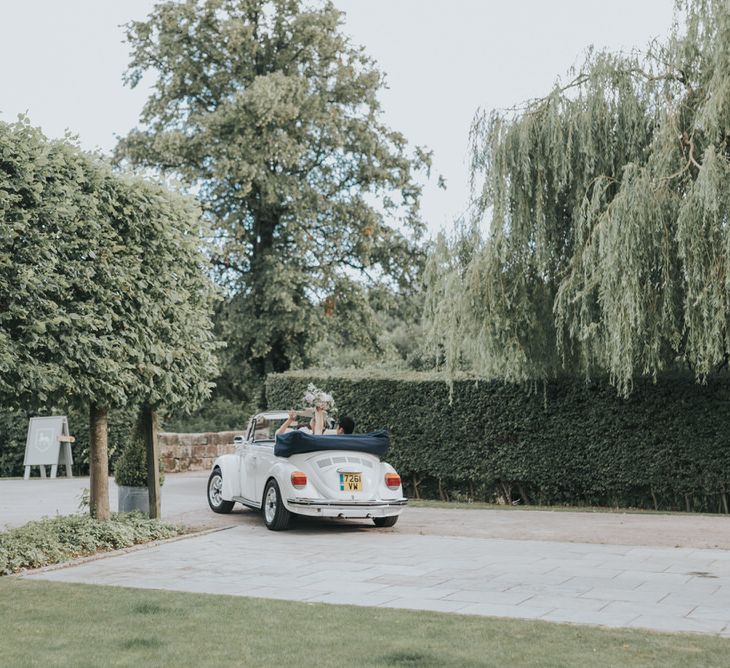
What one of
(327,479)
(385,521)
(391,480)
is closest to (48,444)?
(385,521)

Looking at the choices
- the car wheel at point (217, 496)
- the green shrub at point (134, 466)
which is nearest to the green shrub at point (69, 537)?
the green shrub at point (134, 466)

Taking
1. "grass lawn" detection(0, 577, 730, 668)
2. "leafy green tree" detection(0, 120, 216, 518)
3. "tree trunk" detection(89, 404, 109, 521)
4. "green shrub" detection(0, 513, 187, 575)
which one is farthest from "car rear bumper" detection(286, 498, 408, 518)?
"grass lawn" detection(0, 577, 730, 668)

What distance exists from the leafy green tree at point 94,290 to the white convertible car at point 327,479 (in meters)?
1.46

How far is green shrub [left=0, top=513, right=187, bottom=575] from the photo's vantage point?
9.91 metres

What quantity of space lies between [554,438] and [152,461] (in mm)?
7304

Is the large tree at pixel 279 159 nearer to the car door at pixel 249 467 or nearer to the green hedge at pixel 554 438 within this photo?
the green hedge at pixel 554 438

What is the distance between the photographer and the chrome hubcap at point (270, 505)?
42.2 ft

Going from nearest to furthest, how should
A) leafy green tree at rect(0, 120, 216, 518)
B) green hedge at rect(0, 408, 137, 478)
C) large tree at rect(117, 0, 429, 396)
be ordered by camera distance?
leafy green tree at rect(0, 120, 216, 518) → green hedge at rect(0, 408, 137, 478) → large tree at rect(117, 0, 429, 396)

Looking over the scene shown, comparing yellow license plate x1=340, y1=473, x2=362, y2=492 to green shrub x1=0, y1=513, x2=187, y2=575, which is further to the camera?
yellow license plate x1=340, y1=473, x2=362, y2=492

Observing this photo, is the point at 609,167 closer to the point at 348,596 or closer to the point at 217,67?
the point at 348,596

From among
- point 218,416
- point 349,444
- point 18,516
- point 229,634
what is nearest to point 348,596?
point 229,634

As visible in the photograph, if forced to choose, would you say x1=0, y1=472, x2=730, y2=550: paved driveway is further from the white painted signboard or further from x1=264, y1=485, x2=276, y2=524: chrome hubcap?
the white painted signboard

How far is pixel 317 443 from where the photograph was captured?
12.5 metres

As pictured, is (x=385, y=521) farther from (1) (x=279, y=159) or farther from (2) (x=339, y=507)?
(1) (x=279, y=159)
